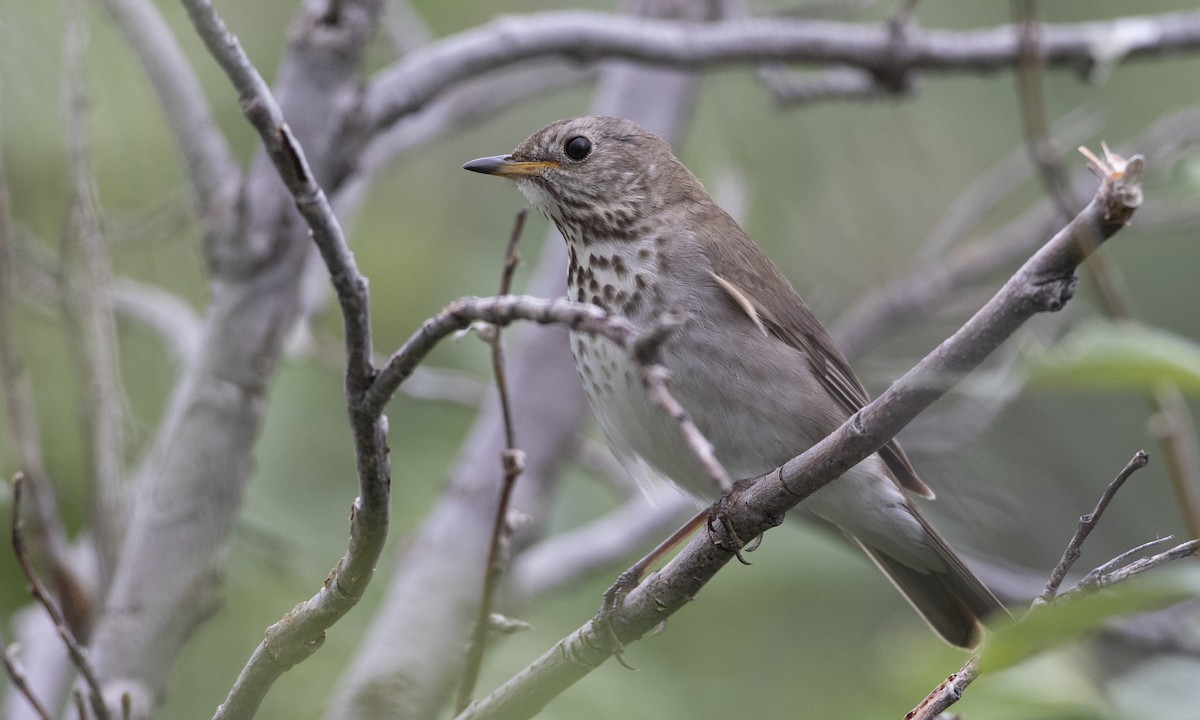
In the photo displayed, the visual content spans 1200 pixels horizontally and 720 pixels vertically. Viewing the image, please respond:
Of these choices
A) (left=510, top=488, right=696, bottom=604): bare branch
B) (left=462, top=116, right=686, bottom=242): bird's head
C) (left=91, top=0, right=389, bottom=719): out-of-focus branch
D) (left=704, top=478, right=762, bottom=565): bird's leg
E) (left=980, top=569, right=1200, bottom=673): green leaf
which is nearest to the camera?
(left=980, top=569, right=1200, bottom=673): green leaf

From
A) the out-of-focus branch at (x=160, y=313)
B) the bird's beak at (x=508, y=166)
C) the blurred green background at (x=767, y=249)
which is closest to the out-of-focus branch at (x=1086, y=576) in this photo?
the blurred green background at (x=767, y=249)

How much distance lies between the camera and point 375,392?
7.39 ft

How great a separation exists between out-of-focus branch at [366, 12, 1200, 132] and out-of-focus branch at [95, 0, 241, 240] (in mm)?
553

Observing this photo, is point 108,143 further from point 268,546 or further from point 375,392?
point 375,392

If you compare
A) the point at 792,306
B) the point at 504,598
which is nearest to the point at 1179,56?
the point at 792,306

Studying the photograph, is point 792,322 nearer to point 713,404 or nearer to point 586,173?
point 713,404

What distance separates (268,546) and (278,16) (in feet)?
11.0

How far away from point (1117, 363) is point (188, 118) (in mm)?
3375

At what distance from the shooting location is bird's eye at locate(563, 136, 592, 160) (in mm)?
4469

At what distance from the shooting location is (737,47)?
5027 millimetres

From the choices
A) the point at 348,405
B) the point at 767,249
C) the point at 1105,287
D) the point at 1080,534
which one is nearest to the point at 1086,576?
the point at 1080,534


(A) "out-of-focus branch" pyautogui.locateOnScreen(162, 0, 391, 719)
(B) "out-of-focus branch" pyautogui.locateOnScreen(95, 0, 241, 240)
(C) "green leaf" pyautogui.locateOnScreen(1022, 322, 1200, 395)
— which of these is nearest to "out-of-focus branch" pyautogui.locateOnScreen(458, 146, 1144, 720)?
(C) "green leaf" pyautogui.locateOnScreen(1022, 322, 1200, 395)

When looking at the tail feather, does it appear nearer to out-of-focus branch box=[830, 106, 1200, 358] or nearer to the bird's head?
the bird's head

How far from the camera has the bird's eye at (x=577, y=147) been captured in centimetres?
447
